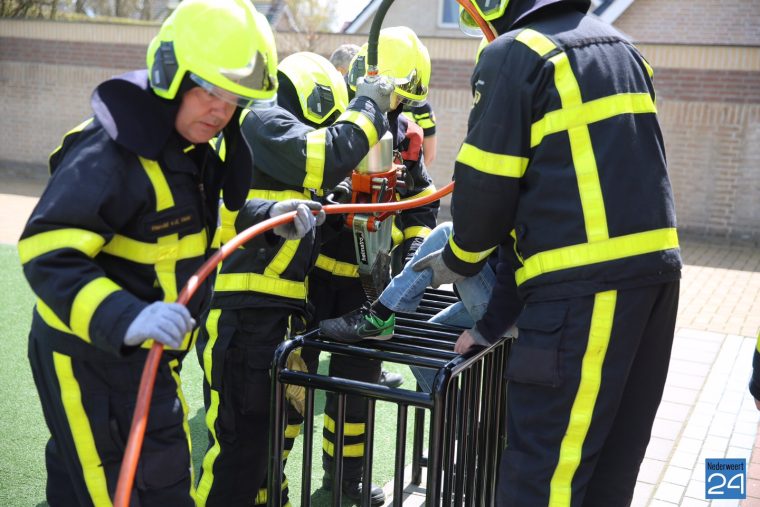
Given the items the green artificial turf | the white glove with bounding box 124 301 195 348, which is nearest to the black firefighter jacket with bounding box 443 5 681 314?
the white glove with bounding box 124 301 195 348

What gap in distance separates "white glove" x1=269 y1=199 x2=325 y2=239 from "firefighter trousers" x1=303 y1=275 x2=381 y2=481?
41.2 inches

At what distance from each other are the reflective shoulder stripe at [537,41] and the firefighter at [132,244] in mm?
733

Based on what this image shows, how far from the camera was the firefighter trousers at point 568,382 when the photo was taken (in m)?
2.46

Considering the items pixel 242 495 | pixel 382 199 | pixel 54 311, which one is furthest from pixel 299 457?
pixel 54 311

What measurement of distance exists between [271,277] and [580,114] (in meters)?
1.42

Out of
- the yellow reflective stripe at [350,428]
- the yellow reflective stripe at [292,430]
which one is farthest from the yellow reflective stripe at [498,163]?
the yellow reflective stripe at [350,428]

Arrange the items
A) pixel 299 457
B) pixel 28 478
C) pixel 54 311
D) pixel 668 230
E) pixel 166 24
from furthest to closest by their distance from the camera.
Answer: pixel 299 457, pixel 28 478, pixel 668 230, pixel 166 24, pixel 54 311

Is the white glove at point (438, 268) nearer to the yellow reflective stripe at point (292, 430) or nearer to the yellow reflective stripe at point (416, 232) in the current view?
the yellow reflective stripe at point (292, 430)

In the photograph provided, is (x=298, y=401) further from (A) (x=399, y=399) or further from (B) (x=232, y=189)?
(B) (x=232, y=189)

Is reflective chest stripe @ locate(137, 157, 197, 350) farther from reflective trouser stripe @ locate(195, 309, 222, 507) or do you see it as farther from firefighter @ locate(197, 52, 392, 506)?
reflective trouser stripe @ locate(195, 309, 222, 507)

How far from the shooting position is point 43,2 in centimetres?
1997

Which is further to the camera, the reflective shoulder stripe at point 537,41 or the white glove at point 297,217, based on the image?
the white glove at point 297,217

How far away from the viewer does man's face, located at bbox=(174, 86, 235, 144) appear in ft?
7.77

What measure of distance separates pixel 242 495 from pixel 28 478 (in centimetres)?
118
